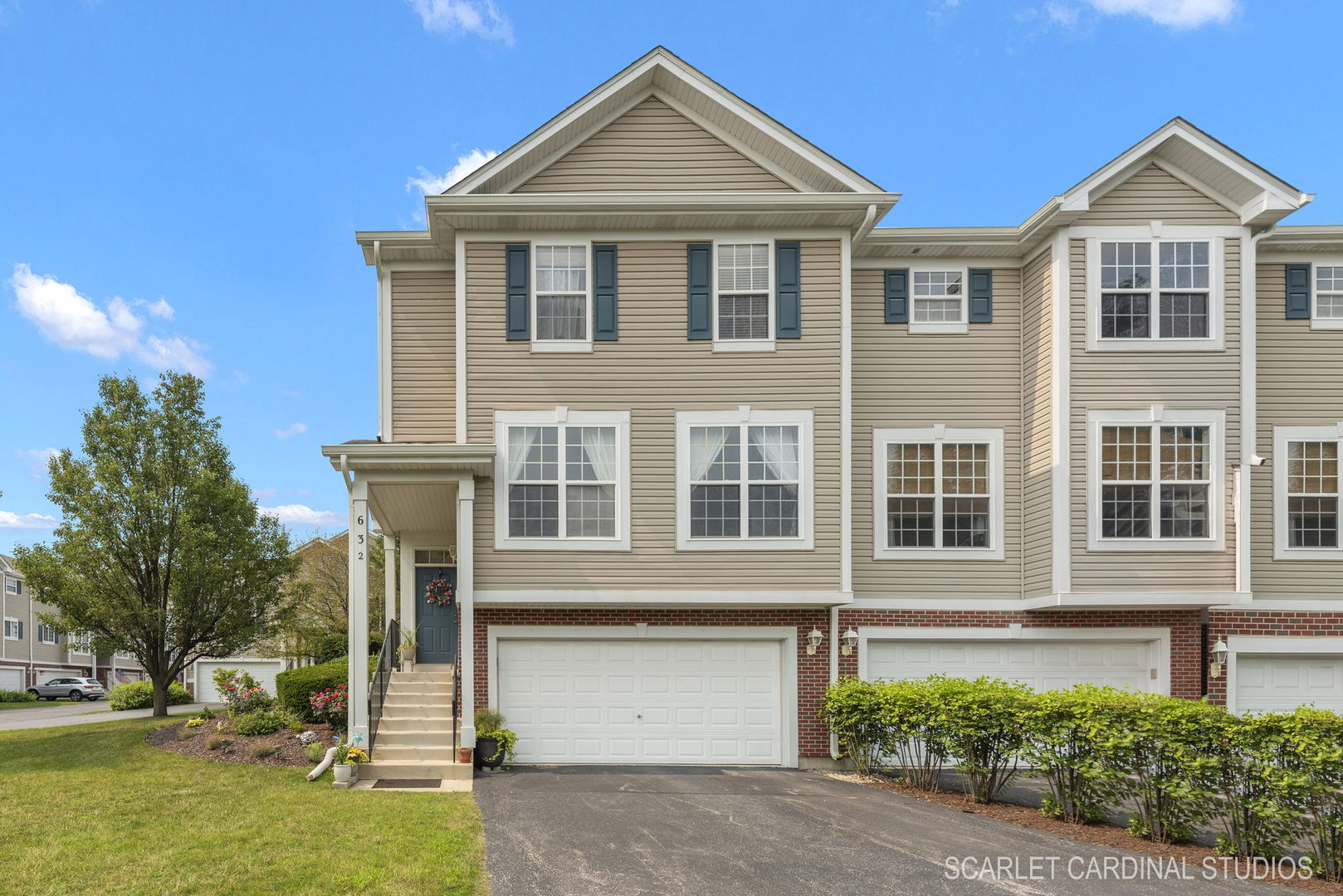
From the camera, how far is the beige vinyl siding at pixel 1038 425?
13820mm

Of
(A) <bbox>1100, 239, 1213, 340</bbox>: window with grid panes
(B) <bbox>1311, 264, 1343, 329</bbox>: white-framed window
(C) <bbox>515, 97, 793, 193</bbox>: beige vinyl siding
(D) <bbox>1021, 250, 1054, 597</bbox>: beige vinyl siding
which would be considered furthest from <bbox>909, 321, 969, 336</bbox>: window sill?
(B) <bbox>1311, 264, 1343, 329</bbox>: white-framed window

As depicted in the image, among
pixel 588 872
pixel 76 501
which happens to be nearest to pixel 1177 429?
pixel 588 872

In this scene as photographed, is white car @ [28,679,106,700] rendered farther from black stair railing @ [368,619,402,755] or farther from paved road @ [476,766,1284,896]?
paved road @ [476,766,1284,896]

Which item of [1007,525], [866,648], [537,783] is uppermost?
[1007,525]

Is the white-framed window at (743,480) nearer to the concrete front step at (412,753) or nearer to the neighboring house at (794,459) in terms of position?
the neighboring house at (794,459)

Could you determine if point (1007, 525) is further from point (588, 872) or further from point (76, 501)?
point (76, 501)

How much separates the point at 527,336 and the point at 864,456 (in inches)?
209

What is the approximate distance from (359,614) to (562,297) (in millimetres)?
5159

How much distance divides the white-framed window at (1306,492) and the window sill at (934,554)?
4.31 m

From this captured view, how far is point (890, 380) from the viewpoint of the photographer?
48.4ft

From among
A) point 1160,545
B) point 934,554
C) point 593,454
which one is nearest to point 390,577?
point 593,454

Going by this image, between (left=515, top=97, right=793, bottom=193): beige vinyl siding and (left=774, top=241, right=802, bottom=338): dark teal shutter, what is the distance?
3.60ft

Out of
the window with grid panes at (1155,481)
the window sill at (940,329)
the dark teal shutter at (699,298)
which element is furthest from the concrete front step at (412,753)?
the window with grid panes at (1155,481)

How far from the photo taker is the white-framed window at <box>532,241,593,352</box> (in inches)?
546
